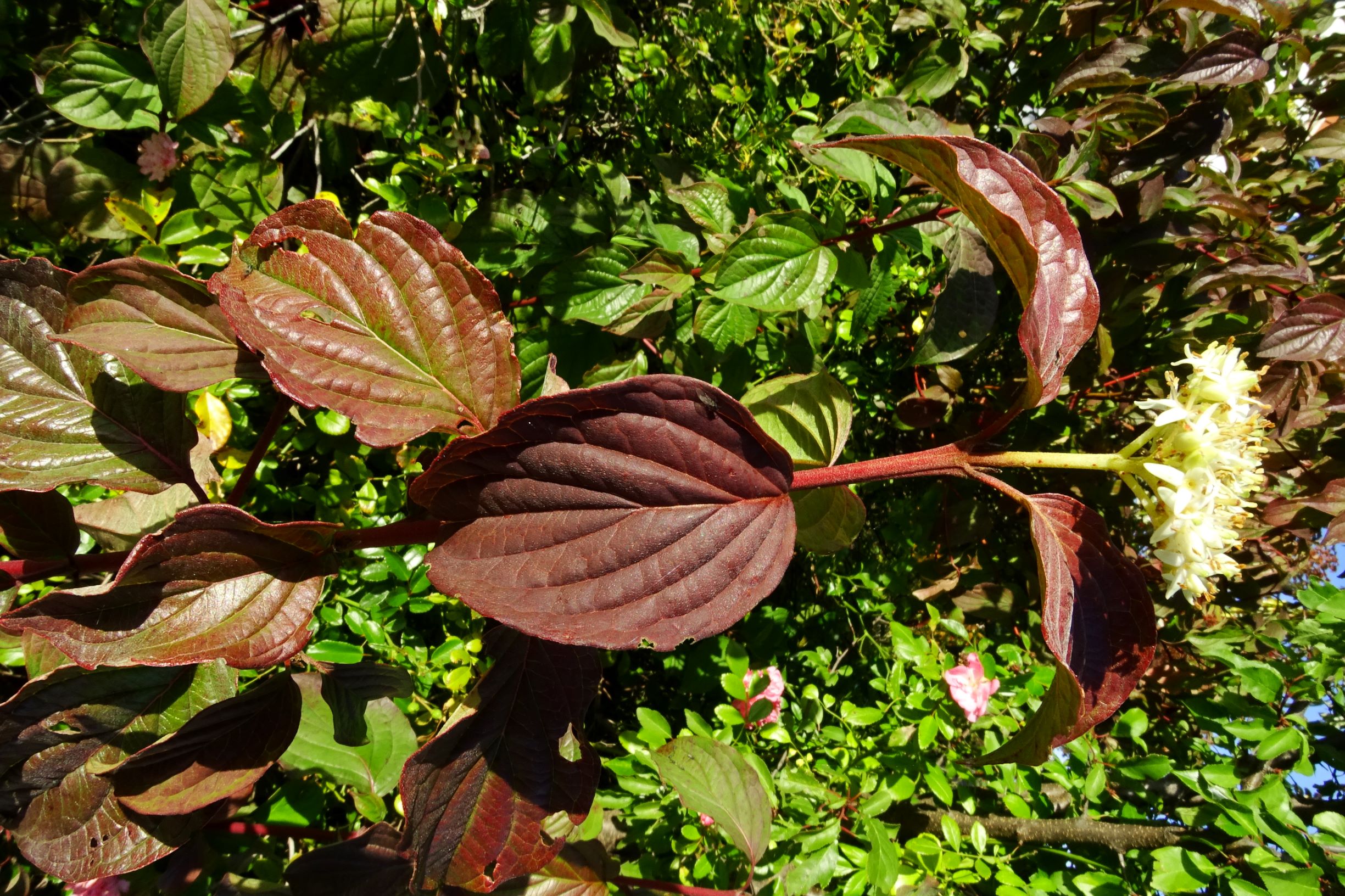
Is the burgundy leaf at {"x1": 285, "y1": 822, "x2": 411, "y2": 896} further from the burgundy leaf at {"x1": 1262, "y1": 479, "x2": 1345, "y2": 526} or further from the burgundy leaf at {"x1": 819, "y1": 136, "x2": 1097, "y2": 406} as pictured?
the burgundy leaf at {"x1": 1262, "y1": 479, "x2": 1345, "y2": 526}

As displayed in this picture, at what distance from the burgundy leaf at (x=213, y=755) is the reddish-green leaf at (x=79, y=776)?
54 mm

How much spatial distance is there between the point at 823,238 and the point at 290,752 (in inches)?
49.0

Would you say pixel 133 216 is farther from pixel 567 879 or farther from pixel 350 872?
pixel 567 879

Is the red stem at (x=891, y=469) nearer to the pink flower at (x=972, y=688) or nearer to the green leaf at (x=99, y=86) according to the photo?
the pink flower at (x=972, y=688)

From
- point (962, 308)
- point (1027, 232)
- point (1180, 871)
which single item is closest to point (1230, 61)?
point (962, 308)

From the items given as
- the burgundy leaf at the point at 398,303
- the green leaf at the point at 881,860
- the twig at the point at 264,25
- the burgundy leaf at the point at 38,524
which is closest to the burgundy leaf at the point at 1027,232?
the burgundy leaf at the point at 398,303

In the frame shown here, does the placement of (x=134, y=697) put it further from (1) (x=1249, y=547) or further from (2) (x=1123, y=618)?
(1) (x=1249, y=547)

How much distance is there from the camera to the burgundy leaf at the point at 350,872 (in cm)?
96

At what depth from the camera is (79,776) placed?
81 cm

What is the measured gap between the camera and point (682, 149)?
1.89 metres

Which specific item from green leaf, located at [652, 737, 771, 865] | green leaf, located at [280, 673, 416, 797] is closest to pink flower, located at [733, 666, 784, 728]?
green leaf, located at [652, 737, 771, 865]

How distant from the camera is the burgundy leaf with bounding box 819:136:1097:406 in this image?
2.17 ft

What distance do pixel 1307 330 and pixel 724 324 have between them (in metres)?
1.09

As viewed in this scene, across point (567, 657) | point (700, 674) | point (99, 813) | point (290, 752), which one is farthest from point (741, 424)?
point (700, 674)
